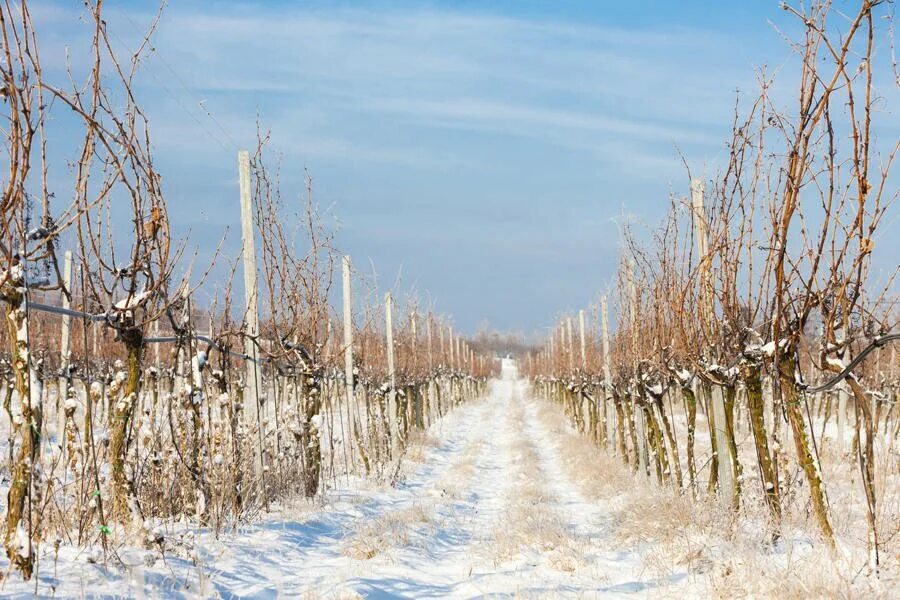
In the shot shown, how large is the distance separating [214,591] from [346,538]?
219 cm

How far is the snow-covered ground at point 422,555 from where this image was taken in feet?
12.4

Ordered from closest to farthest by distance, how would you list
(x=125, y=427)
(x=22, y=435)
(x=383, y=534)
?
(x=22, y=435), (x=125, y=427), (x=383, y=534)

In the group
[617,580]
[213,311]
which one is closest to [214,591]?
[617,580]

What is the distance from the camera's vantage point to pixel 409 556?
545 cm

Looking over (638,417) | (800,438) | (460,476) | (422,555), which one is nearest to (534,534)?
(422,555)

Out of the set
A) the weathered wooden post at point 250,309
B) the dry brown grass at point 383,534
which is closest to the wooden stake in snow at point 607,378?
the dry brown grass at point 383,534

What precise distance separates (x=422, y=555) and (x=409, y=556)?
155mm

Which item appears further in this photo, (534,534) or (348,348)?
(348,348)

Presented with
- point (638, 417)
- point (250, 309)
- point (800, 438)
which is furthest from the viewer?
point (638, 417)

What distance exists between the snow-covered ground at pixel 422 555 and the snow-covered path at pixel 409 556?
0.5 inches

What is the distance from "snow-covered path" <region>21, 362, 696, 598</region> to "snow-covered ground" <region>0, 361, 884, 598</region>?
0.01 metres

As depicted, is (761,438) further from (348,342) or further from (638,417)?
(348,342)

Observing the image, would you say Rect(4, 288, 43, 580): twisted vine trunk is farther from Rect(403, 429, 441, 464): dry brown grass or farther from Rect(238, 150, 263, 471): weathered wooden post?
Rect(403, 429, 441, 464): dry brown grass

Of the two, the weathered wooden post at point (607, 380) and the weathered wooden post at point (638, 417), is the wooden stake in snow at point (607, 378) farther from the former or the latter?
the weathered wooden post at point (638, 417)
